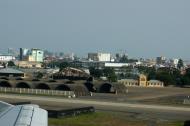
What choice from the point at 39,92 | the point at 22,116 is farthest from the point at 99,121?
the point at 39,92

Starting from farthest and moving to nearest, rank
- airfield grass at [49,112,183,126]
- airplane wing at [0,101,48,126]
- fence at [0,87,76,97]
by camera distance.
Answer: fence at [0,87,76,97] → airfield grass at [49,112,183,126] → airplane wing at [0,101,48,126]

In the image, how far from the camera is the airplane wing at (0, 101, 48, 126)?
6629 mm

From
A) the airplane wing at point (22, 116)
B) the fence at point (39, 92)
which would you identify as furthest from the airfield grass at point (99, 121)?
the fence at point (39, 92)

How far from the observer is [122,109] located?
43656mm

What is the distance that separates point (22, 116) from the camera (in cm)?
718

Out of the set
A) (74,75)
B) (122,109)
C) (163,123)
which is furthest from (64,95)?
(74,75)

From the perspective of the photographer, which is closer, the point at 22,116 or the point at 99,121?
the point at 22,116

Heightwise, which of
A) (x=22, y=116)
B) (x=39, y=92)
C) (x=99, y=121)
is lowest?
(x=39, y=92)

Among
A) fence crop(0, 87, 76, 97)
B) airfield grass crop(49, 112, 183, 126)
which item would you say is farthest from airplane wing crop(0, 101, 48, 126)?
fence crop(0, 87, 76, 97)

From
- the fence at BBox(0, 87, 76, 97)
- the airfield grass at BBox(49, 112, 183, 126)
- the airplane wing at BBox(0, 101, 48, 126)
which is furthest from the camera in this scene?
the fence at BBox(0, 87, 76, 97)

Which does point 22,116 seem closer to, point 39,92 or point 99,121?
point 99,121

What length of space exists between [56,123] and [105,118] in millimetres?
5743

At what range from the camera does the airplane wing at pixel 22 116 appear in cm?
663

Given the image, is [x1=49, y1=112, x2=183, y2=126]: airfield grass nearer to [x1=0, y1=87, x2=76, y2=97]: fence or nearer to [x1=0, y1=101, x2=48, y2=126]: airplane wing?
[x1=0, y1=101, x2=48, y2=126]: airplane wing
